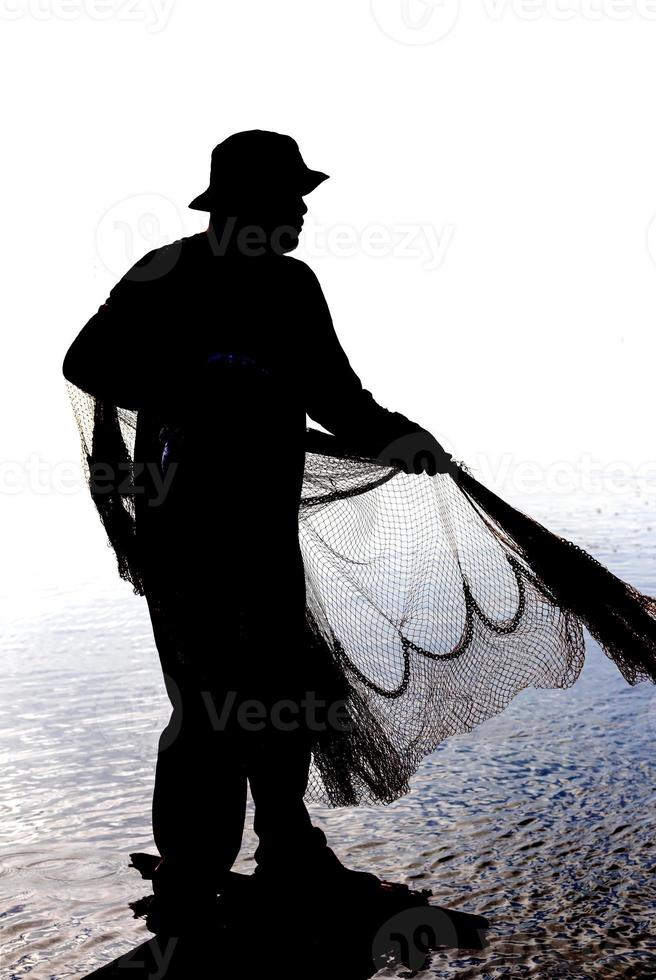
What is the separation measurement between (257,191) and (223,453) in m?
0.76

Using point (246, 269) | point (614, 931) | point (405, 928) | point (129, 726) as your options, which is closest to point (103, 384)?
point (246, 269)

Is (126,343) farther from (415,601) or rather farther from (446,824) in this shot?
(446,824)

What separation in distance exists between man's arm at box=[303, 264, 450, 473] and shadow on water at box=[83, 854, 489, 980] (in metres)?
1.38

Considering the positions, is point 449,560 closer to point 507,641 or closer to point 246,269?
point 507,641

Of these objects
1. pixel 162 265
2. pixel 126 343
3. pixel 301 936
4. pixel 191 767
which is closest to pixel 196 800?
pixel 191 767

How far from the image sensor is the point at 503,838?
15.2 feet

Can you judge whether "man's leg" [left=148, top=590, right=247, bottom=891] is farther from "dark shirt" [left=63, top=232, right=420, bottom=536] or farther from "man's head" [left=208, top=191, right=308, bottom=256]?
"man's head" [left=208, top=191, right=308, bottom=256]

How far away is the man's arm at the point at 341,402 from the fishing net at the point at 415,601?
0.15 metres

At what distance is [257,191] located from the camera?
3357 millimetres

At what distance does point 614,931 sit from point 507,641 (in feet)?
Result: 3.29


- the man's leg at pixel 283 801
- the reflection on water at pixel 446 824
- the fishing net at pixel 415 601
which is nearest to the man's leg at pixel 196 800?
the man's leg at pixel 283 801

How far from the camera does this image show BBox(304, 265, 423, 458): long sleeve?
348 centimetres

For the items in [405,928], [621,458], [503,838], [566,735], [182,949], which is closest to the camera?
[182,949]

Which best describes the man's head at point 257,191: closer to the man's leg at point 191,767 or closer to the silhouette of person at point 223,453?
the silhouette of person at point 223,453
